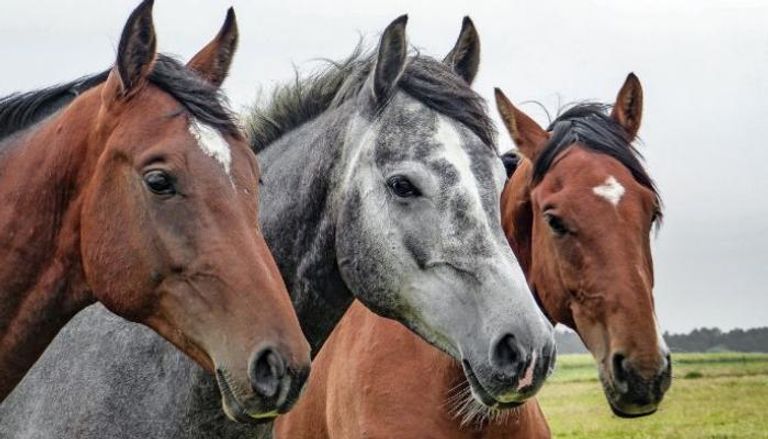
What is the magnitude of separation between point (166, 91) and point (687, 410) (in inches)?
838

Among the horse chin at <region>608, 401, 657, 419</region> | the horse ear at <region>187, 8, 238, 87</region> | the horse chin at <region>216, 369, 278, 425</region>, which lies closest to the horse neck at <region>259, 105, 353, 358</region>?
the horse ear at <region>187, 8, 238, 87</region>

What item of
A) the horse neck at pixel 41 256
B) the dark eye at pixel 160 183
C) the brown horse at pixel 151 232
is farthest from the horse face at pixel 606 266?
the horse neck at pixel 41 256

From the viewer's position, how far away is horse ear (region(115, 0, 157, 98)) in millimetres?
4477

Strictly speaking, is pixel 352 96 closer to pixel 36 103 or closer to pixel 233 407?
pixel 36 103

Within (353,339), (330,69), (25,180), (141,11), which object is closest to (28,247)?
(25,180)

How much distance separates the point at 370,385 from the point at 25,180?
8.95 ft

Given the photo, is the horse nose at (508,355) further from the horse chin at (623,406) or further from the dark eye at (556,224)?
the dark eye at (556,224)

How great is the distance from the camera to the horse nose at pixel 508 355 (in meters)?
4.66

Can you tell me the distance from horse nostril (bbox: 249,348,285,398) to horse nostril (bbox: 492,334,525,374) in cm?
118

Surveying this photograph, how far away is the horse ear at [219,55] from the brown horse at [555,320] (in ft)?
7.47

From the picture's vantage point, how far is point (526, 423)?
6.50 m

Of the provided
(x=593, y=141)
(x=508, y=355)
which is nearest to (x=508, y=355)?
(x=508, y=355)

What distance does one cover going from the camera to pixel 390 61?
572cm

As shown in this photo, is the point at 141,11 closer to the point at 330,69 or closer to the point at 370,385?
the point at 330,69
